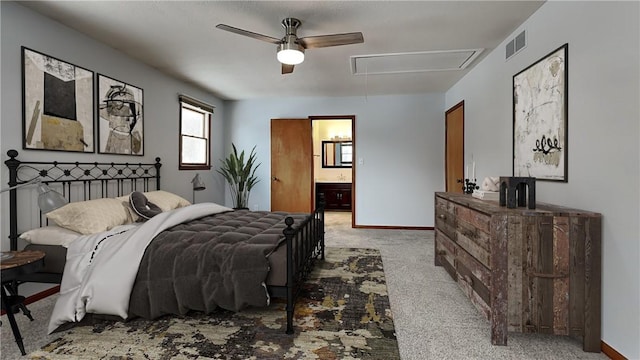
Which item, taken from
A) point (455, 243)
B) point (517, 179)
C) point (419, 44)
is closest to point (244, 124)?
point (419, 44)

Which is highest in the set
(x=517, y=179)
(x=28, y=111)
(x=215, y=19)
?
(x=215, y=19)

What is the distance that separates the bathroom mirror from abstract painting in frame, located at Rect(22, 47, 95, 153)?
18.3 ft

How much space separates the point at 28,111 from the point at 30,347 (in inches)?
71.3

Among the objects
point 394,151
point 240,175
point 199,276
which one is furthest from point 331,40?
point 240,175

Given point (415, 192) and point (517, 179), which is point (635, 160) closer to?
point (517, 179)

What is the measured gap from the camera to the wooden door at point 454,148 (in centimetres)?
Result: 463

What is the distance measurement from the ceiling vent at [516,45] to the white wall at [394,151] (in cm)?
250

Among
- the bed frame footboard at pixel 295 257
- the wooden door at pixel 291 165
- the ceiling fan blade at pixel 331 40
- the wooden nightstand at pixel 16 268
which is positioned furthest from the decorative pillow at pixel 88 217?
the wooden door at pixel 291 165

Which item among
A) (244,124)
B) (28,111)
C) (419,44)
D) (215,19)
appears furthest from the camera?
(244,124)

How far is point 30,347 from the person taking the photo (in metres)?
1.91

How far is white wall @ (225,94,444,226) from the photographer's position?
18.3 ft

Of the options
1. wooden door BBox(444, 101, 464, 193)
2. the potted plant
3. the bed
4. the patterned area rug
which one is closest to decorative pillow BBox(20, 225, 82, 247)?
the bed

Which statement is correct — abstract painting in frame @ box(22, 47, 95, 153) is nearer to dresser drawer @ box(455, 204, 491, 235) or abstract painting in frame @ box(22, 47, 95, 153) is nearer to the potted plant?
the potted plant

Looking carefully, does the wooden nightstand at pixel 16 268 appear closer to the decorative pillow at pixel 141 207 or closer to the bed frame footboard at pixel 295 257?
the decorative pillow at pixel 141 207
